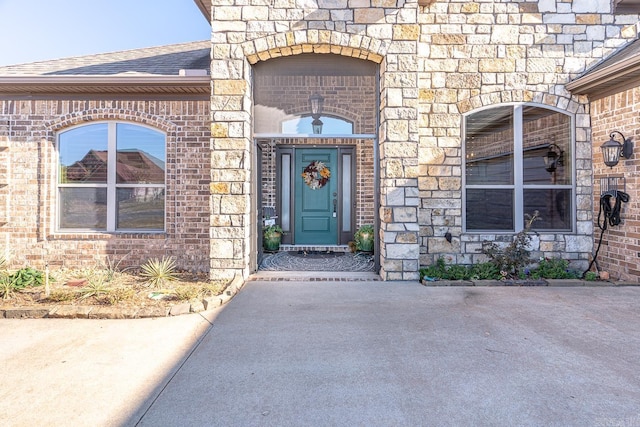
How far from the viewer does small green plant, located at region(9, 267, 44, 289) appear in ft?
14.9

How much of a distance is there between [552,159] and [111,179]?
689 cm

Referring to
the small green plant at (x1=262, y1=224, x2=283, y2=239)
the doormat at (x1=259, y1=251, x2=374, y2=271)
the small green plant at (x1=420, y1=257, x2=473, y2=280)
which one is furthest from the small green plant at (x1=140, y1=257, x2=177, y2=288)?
the small green plant at (x1=420, y1=257, x2=473, y2=280)

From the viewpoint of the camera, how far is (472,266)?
5430mm

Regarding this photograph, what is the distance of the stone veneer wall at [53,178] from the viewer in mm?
5766

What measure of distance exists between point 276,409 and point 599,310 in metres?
3.66

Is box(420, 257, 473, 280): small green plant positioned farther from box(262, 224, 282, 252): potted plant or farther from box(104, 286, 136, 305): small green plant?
box(104, 286, 136, 305): small green plant

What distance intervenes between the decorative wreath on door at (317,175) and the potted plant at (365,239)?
1.52m

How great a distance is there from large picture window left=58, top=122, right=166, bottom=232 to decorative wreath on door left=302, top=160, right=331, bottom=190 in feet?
11.5

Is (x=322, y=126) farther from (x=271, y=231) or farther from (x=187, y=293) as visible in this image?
(x=271, y=231)

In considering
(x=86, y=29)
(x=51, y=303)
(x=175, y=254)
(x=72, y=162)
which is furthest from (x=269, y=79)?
(x=86, y=29)

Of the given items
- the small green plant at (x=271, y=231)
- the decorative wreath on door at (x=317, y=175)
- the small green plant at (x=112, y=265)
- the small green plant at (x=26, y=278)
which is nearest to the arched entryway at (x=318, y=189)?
the decorative wreath on door at (x=317, y=175)

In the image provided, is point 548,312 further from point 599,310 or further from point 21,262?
point 21,262

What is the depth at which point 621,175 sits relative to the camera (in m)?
5.06

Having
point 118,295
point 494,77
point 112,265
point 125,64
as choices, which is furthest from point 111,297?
point 494,77
